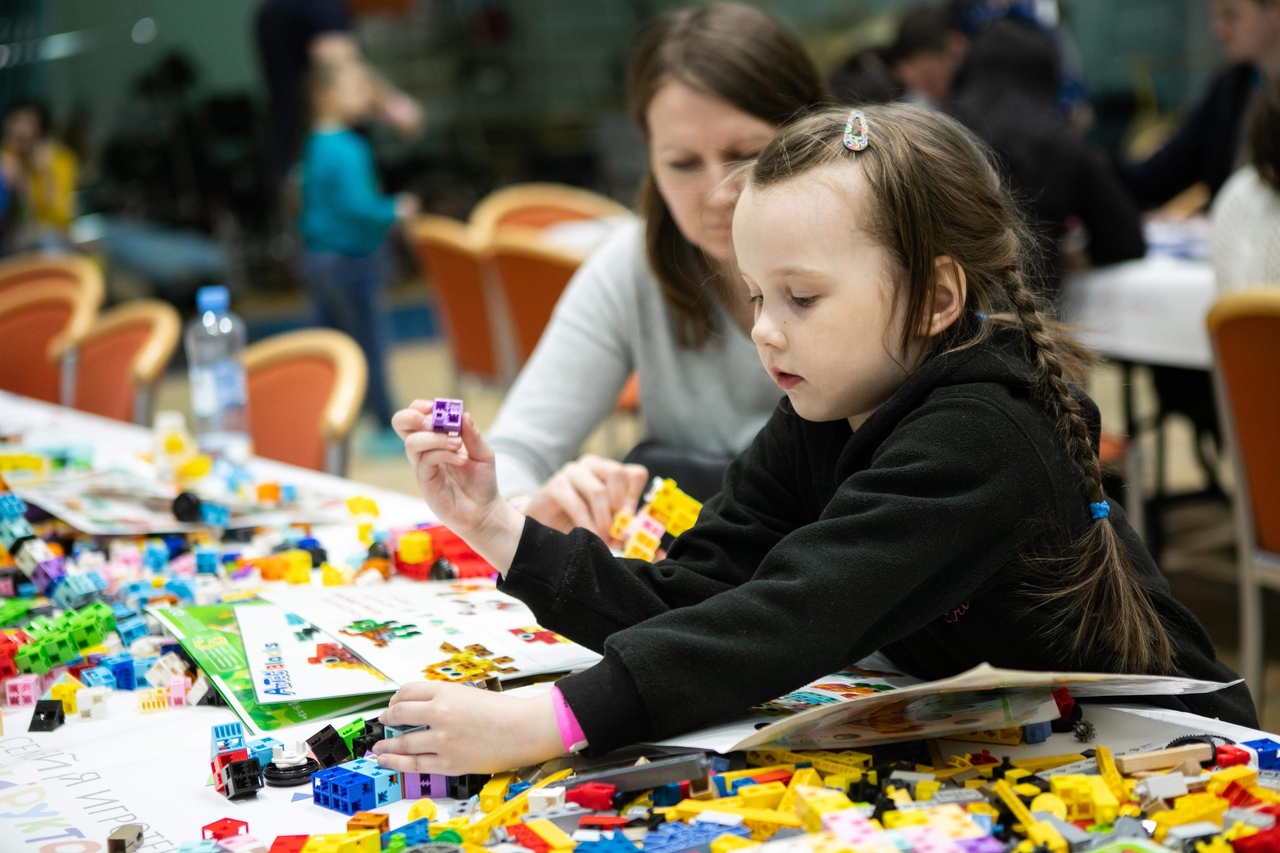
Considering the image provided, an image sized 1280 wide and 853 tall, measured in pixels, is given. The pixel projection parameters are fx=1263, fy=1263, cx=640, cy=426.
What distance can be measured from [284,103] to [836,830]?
555 cm

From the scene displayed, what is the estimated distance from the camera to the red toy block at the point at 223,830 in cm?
98

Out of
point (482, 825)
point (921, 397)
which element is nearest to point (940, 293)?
point (921, 397)

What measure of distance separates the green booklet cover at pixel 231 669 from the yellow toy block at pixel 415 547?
23 centimetres

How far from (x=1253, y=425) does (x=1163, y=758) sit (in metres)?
1.48

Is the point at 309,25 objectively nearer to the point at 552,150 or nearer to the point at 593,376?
the point at 552,150

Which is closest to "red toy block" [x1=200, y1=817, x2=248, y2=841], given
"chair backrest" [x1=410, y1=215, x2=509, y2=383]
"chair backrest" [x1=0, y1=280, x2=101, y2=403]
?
"chair backrest" [x1=0, y1=280, x2=101, y2=403]

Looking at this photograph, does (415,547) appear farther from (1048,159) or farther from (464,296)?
(464,296)

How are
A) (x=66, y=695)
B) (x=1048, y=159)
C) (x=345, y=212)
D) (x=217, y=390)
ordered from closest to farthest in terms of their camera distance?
(x=66, y=695) < (x=217, y=390) < (x=1048, y=159) < (x=345, y=212)

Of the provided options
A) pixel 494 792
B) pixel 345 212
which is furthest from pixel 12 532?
pixel 345 212

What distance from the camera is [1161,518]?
4.04 m

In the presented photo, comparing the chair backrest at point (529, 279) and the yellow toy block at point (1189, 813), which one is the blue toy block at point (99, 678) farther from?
the chair backrest at point (529, 279)

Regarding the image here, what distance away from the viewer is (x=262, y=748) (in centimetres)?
109

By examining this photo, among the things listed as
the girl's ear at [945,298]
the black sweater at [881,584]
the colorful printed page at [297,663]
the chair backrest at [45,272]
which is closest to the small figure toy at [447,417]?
the black sweater at [881,584]

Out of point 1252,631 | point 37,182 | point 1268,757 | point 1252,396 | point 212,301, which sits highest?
point 37,182
